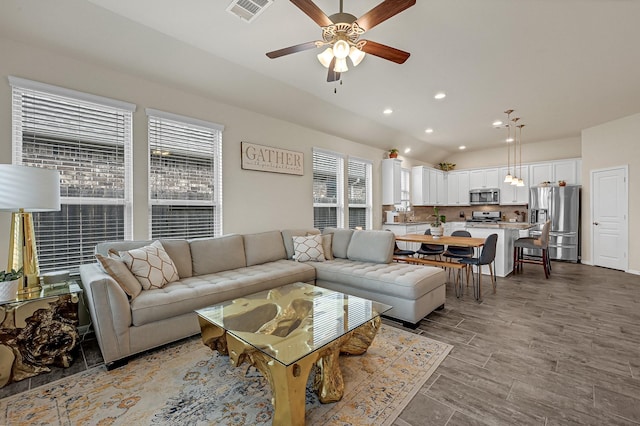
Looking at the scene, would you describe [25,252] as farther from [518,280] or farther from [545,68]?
[518,280]

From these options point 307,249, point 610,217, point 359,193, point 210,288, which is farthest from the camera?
point 359,193

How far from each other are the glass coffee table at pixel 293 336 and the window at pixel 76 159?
1.78 meters

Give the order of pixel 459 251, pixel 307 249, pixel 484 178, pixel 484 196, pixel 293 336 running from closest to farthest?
pixel 293 336 < pixel 307 249 < pixel 459 251 < pixel 484 196 < pixel 484 178

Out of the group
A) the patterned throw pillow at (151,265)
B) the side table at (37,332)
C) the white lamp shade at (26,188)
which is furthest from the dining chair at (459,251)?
the white lamp shade at (26,188)

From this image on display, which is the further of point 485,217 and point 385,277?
point 485,217

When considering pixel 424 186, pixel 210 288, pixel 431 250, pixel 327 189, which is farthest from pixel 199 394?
pixel 424 186

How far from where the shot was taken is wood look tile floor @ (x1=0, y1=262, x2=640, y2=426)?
1.71m

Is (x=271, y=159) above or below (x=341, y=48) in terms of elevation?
below

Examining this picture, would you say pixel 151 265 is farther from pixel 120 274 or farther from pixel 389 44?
pixel 389 44

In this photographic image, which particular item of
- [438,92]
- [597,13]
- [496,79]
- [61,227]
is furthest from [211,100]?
[597,13]

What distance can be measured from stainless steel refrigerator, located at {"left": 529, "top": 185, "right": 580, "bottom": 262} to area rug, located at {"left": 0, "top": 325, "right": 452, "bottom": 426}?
19.9ft

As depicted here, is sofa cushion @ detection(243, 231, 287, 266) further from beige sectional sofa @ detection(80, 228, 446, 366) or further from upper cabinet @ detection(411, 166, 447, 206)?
upper cabinet @ detection(411, 166, 447, 206)

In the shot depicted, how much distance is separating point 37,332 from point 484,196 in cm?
908

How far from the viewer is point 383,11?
73.4 inches
